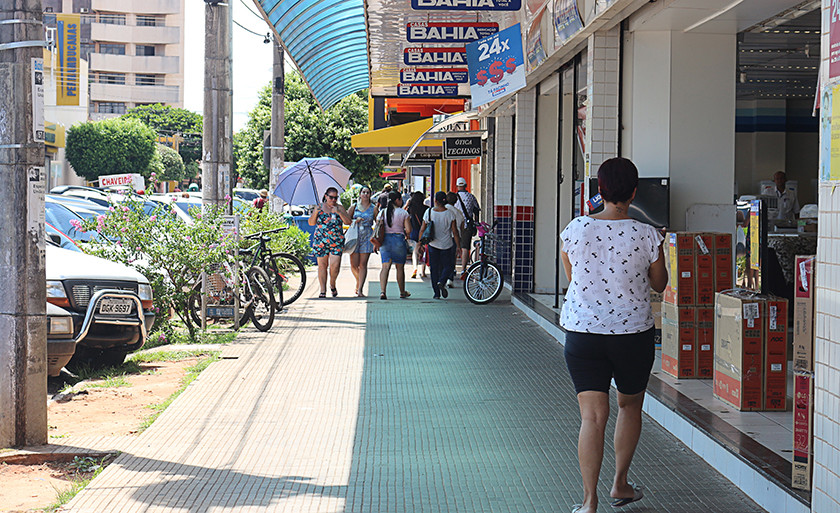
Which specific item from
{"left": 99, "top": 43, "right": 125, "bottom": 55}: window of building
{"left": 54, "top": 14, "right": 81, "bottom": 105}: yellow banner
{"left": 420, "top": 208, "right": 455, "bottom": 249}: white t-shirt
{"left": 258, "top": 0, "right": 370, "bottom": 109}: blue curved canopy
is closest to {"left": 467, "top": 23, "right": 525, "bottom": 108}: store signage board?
{"left": 258, "top": 0, "right": 370, "bottom": 109}: blue curved canopy

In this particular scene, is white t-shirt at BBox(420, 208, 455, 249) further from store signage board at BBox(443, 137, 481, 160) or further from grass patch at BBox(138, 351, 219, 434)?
grass patch at BBox(138, 351, 219, 434)

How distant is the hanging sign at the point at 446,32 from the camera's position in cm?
1388

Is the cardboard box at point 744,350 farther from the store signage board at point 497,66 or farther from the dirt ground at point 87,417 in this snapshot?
the store signage board at point 497,66

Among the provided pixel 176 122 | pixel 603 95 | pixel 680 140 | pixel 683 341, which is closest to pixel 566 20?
pixel 603 95

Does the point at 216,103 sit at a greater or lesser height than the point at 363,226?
greater

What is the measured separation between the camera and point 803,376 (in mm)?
4617

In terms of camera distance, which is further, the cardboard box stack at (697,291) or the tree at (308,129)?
the tree at (308,129)

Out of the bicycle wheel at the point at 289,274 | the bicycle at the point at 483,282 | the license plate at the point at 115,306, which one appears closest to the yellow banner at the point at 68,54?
the bicycle wheel at the point at 289,274

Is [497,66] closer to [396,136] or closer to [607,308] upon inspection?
[607,308]

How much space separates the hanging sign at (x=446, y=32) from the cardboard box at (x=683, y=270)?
700 cm

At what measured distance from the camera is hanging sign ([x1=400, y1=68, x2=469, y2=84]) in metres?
15.8

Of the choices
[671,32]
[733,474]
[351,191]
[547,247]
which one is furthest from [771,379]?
[351,191]

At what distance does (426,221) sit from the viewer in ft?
50.6

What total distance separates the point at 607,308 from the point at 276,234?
39.9 feet
